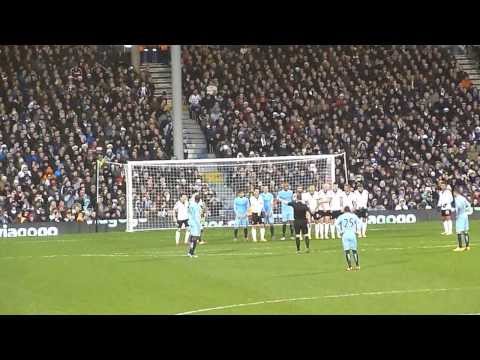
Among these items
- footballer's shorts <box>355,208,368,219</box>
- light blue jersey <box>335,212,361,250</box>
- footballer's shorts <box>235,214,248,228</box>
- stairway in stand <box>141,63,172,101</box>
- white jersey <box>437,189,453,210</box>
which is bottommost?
light blue jersey <box>335,212,361,250</box>

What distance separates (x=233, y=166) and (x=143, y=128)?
6.93 meters

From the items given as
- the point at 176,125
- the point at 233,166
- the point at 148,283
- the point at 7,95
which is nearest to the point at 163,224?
the point at 233,166

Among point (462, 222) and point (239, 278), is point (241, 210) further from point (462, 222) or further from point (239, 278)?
point (239, 278)

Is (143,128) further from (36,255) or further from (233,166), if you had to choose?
(36,255)

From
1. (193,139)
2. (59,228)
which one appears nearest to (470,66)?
(193,139)

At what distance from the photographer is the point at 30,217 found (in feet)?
129

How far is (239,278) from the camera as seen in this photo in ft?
79.5

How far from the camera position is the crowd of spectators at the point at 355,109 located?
44781 mm

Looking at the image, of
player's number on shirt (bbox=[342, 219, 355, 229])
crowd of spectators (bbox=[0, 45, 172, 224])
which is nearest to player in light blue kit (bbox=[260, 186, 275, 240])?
crowd of spectators (bbox=[0, 45, 172, 224])

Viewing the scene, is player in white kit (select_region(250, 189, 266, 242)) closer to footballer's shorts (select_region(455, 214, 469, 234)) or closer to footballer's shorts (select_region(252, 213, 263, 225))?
footballer's shorts (select_region(252, 213, 263, 225))

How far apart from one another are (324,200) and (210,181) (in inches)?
235

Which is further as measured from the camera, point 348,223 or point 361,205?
point 361,205

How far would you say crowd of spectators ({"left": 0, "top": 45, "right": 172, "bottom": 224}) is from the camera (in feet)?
131

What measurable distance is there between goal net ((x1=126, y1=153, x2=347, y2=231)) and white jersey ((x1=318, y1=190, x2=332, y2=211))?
9.14ft
